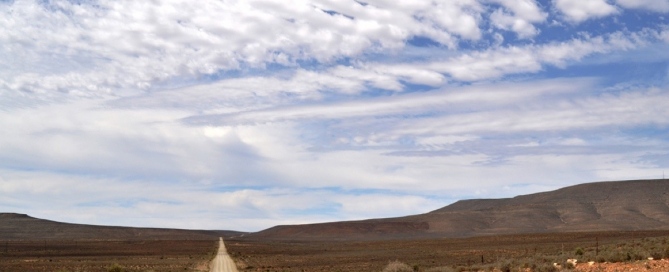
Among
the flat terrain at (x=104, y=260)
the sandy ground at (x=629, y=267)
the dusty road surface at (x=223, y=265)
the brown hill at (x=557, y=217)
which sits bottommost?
the sandy ground at (x=629, y=267)

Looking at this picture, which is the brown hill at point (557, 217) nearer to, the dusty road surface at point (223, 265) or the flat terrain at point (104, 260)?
the flat terrain at point (104, 260)

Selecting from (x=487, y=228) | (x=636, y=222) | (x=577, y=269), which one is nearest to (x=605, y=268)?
(x=577, y=269)

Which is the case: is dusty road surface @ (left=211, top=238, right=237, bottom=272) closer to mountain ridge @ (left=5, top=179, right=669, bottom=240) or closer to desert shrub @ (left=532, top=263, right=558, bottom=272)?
desert shrub @ (left=532, top=263, right=558, bottom=272)

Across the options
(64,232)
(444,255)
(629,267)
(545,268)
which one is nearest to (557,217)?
(444,255)

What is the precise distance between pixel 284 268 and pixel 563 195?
161 metres

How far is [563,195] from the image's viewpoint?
198m

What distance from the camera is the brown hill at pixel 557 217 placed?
151 meters

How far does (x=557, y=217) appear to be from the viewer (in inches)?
6516

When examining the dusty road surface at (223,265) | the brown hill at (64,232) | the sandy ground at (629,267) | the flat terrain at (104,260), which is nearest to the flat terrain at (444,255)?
the dusty road surface at (223,265)

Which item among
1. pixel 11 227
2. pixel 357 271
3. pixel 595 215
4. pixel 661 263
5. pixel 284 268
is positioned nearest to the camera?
pixel 661 263

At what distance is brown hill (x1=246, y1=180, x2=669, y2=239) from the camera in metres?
151

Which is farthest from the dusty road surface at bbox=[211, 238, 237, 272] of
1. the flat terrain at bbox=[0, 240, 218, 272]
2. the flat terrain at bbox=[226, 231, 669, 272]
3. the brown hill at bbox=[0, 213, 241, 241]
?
the brown hill at bbox=[0, 213, 241, 241]

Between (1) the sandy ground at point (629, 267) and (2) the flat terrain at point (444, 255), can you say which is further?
(2) the flat terrain at point (444, 255)

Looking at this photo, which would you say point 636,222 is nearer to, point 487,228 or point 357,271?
point 487,228
